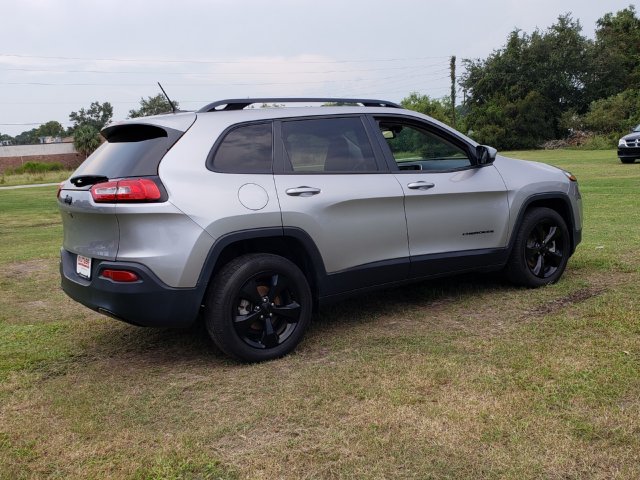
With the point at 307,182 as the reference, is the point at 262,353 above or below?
below

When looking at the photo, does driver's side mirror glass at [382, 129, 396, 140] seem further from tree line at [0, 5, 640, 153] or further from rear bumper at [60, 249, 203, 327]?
tree line at [0, 5, 640, 153]

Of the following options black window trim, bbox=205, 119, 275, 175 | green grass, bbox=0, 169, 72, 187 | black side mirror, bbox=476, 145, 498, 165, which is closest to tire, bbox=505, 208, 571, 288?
black side mirror, bbox=476, 145, 498, 165

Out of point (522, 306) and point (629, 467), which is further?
point (522, 306)

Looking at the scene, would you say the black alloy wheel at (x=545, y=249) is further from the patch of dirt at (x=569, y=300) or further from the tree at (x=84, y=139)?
the tree at (x=84, y=139)

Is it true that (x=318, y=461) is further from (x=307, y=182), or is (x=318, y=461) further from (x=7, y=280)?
(x=7, y=280)

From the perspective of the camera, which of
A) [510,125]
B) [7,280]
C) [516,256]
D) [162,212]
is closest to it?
[162,212]

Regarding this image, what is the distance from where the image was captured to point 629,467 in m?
2.78

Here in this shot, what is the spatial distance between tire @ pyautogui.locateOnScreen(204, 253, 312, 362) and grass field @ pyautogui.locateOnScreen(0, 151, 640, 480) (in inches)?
6.1

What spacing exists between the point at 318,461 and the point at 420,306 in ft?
8.97

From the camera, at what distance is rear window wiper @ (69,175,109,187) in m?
4.22

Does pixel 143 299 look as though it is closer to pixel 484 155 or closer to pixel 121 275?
pixel 121 275

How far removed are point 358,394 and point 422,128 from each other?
2.63 meters

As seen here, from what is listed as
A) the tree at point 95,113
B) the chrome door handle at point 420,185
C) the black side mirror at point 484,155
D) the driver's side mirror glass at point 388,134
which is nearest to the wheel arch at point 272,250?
the chrome door handle at point 420,185

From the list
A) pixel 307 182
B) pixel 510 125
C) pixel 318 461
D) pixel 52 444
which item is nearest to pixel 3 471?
pixel 52 444
